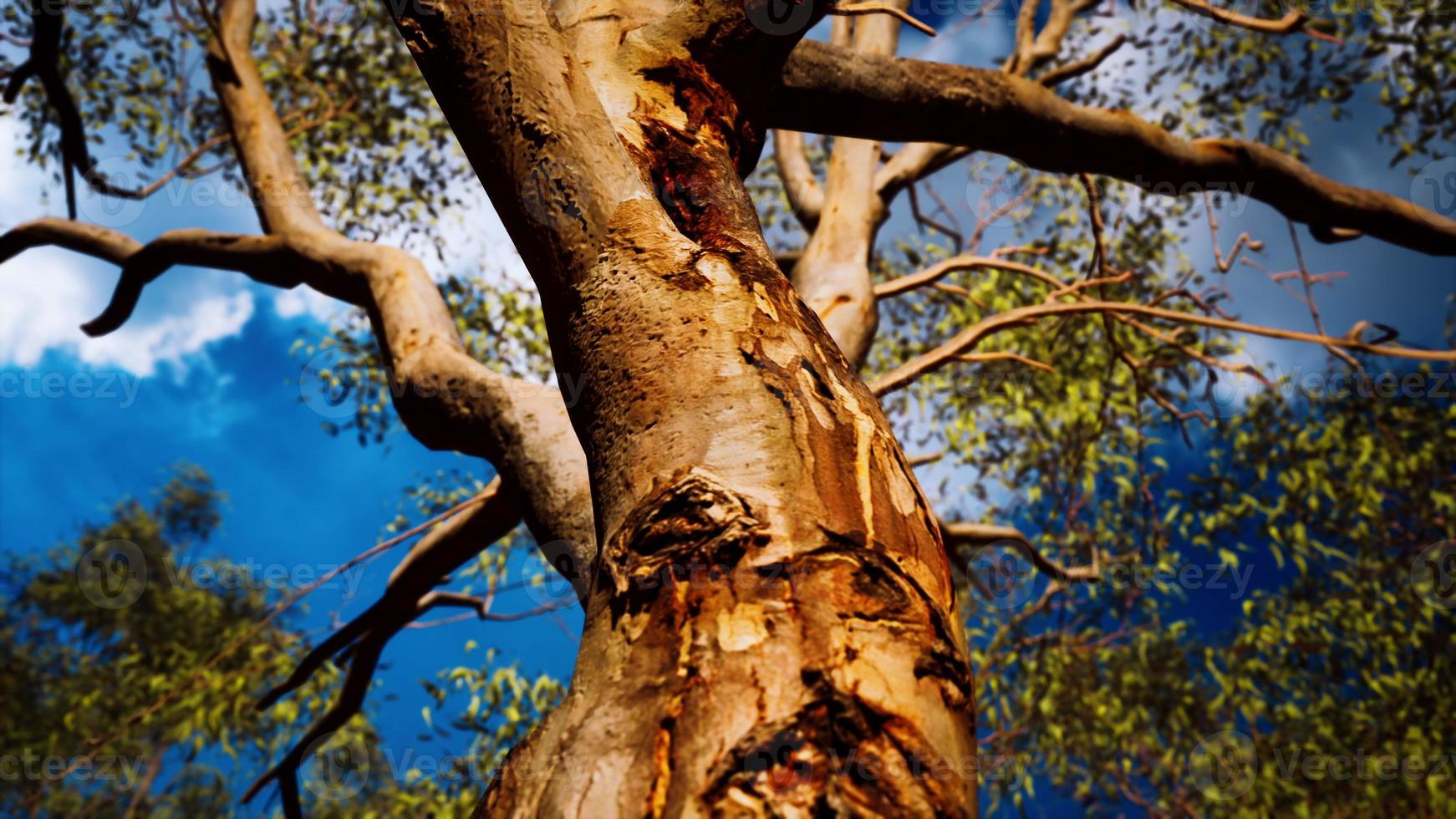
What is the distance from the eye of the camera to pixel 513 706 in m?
4.57

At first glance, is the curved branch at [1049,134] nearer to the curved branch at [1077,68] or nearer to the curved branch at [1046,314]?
the curved branch at [1046,314]

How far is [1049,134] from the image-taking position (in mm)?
2168

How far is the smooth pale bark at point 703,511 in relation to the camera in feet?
2.05

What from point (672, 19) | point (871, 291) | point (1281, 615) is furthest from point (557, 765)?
point (1281, 615)

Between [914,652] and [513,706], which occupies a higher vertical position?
[513,706]

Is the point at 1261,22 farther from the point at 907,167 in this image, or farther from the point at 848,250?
the point at 848,250

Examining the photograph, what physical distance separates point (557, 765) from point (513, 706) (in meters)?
4.19

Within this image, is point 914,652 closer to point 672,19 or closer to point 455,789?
point 672,19

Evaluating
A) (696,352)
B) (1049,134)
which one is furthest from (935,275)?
(696,352)

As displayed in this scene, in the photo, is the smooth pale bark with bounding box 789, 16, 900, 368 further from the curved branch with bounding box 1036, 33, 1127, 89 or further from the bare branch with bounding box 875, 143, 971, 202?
the curved branch with bounding box 1036, 33, 1127, 89

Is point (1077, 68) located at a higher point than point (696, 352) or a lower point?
higher

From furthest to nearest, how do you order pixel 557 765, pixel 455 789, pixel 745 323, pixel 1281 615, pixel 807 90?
pixel 1281 615, pixel 455 789, pixel 807 90, pixel 745 323, pixel 557 765

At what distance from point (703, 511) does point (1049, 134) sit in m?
1.76

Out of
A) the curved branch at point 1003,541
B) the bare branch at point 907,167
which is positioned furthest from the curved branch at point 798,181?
the curved branch at point 1003,541
